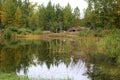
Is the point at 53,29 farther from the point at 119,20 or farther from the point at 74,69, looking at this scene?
the point at 74,69

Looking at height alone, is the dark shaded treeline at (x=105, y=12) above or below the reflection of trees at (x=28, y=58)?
above

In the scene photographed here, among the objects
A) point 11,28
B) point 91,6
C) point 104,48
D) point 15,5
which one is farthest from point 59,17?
point 104,48

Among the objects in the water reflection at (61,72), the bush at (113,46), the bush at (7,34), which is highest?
the bush at (113,46)

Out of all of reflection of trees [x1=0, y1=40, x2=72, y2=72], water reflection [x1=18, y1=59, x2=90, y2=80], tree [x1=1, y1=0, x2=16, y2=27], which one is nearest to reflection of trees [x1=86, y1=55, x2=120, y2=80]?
water reflection [x1=18, y1=59, x2=90, y2=80]

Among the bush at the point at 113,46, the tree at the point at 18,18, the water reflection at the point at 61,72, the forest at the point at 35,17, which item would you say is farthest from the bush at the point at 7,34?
the bush at the point at 113,46

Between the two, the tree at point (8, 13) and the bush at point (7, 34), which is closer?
the bush at point (7, 34)

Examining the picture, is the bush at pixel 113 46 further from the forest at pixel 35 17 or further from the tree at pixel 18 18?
the tree at pixel 18 18

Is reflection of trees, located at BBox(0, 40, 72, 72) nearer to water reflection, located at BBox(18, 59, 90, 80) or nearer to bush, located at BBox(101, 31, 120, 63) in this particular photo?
water reflection, located at BBox(18, 59, 90, 80)

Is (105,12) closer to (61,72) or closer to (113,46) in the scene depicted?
(113,46)

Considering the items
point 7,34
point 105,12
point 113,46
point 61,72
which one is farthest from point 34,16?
point 61,72

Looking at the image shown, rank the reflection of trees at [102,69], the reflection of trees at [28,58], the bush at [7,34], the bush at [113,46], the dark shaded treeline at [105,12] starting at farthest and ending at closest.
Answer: the bush at [7,34] < the dark shaded treeline at [105,12] < the reflection of trees at [28,58] < the bush at [113,46] < the reflection of trees at [102,69]

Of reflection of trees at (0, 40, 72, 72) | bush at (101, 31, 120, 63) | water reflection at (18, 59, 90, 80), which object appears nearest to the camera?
water reflection at (18, 59, 90, 80)

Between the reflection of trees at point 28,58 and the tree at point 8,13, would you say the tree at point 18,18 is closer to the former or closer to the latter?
A: the tree at point 8,13

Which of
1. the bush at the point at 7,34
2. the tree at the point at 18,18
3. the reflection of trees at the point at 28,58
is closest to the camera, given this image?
the reflection of trees at the point at 28,58
